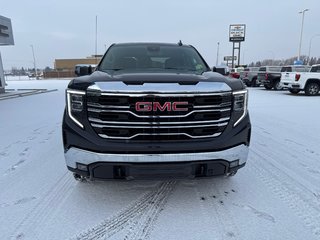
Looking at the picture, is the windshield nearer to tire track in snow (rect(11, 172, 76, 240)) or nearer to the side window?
tire track in snow (rect(11, 172, 76, 240))

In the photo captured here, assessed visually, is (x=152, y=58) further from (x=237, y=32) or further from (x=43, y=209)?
(x=237, y=32)

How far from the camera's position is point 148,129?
2.60 meters

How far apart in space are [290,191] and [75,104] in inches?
103

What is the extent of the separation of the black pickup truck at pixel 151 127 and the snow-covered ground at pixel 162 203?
0.44m

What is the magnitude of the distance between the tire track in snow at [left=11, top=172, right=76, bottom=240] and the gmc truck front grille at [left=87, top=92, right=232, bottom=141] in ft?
3.24

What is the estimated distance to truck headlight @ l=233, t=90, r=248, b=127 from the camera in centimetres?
281

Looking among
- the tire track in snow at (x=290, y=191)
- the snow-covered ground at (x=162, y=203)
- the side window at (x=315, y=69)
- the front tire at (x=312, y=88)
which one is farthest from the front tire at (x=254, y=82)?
the tire track in snow at (x=290, y=191)

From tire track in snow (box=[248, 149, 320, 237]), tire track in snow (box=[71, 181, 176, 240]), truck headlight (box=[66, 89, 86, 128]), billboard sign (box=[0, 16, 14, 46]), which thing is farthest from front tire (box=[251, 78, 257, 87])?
truck headlight (box=[66, 89, 86, 128])

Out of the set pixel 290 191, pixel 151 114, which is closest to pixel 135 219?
pixel 151 114

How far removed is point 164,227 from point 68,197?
121cm

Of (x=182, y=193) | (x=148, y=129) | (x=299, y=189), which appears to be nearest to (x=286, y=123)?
(x=299, y=189)

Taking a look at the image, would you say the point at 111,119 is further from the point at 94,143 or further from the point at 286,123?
the point at 286,123

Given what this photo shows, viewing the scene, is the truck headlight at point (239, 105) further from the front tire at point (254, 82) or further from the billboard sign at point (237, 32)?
the billboard sign at point (237, 32)

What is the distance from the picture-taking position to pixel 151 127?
259cm
